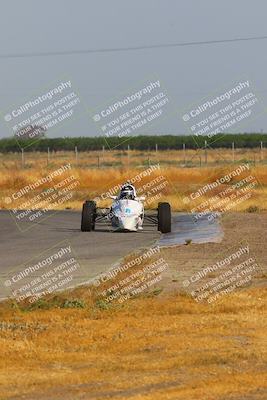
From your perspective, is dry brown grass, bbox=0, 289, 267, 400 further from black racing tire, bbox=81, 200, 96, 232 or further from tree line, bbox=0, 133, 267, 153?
tree line, bbox=0, 133, 267, 153

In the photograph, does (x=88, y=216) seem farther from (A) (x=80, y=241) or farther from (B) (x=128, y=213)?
(A) (x=80, y=241)

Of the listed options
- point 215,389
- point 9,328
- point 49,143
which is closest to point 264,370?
point 215,389

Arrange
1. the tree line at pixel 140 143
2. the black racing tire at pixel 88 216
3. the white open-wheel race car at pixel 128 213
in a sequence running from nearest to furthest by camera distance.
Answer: the white open-wheel race car at pixel 128 213 → the black racing tire at pixel 88 216 → the tree line at pixel 140 143

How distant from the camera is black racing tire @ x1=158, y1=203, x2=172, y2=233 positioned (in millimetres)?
31719

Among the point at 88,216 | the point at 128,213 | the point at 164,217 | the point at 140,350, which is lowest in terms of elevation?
the point at 164,217

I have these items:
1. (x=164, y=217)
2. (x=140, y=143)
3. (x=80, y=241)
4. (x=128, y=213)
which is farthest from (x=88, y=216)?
(x=140, y=143)

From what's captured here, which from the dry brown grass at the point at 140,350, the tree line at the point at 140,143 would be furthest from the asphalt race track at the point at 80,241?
the tree line at the point at 140,143

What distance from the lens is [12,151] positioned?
11538 cm

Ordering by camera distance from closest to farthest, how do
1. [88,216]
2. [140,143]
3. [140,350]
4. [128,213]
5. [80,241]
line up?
[140,350] → [80,241] → [128,213] → [88,216] → [140,143]

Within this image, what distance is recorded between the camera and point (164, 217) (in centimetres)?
3173

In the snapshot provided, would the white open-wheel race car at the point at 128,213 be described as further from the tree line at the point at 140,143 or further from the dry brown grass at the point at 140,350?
the tree line at the point at 140,143

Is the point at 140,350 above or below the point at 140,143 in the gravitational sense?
above

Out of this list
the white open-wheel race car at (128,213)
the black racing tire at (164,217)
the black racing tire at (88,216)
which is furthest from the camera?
the black racing tire at (88,216)

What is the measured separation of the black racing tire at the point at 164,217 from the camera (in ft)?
104
